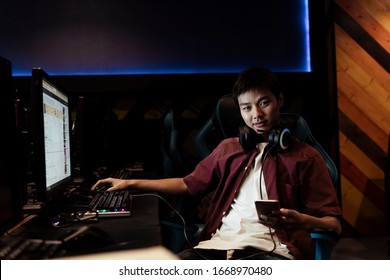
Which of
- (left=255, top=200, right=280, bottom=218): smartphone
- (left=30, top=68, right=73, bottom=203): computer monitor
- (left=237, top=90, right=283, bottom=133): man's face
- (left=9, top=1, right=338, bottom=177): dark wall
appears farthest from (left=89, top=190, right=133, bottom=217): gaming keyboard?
(left=9, top=1, right=338, bottom=177): dark wall

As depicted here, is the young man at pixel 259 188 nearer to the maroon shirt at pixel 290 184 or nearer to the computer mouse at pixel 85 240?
the maroon shirt at pixel 290 184

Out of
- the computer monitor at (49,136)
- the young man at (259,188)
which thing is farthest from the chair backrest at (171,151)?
the computer monitor at (49,136)

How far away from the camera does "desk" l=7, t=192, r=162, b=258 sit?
689 mm

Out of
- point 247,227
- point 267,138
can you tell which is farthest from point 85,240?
point 267,138

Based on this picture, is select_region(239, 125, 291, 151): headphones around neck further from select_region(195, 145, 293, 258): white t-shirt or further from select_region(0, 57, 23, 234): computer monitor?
select_region(0, 57, 23, 234): computer monitor

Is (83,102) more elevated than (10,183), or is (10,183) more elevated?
(83,102)

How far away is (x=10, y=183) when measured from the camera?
740 mm

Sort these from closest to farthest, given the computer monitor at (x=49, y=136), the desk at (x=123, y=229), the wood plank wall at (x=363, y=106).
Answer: the desk at (x=123, y=229) < the computer monitor at (x=49, y=136) < the wood plank wall at (x=363, y=106)

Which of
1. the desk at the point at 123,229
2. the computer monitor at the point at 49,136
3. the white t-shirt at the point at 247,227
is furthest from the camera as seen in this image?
the white t-shirt at the point at 247,227

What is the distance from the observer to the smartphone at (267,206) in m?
0.89

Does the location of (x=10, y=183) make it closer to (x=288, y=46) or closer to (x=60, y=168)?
(x=60, y=168)

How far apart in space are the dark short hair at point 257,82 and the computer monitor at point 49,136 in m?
0.61
